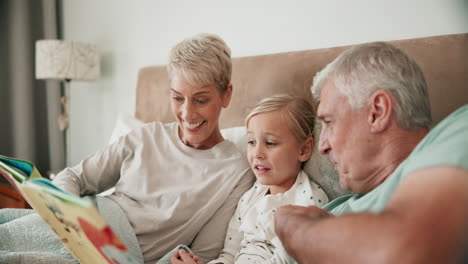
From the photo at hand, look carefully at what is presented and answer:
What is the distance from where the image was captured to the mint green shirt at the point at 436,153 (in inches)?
24.0

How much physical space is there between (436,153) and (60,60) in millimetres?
2674

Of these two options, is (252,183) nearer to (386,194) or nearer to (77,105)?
(386,194)

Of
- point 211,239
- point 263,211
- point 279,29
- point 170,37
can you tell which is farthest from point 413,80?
point 170,37

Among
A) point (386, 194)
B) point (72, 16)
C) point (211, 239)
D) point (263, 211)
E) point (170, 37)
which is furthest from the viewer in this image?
point (72, 16)

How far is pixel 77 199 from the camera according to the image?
1.91 ft

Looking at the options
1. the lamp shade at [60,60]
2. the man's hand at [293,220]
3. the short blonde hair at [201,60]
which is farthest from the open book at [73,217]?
the lamp shade at [60,60]

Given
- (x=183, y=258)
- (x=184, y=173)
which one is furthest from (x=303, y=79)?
(x=183, y=258)

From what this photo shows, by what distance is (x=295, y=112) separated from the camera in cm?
125

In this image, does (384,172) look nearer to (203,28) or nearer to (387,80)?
(387,80)

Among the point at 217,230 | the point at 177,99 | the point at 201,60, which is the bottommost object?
the point at 217,230

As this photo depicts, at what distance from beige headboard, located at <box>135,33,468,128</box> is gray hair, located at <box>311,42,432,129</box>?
373 millimetres

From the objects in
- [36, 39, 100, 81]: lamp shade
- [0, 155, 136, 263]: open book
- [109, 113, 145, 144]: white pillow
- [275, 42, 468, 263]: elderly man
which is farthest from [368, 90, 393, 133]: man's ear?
[36, 39, 100, 81]: lamp shade

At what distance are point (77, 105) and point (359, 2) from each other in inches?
103

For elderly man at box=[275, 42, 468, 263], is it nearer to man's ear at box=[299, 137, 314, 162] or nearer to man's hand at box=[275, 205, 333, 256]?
man's hand at box=[275, 205, 333, 256]
